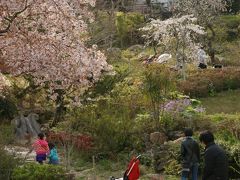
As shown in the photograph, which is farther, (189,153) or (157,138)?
(157,138)

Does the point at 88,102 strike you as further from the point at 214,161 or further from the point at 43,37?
the point at 214,161

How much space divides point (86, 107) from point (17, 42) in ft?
18.0

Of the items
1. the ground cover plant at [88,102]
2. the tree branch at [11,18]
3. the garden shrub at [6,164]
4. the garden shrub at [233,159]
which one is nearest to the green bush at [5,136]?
the ground cover plant at [88,102]

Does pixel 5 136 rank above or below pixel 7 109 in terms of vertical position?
above

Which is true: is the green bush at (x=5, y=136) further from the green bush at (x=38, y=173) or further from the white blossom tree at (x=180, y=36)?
the white blossom tree at (x=180, y=36)

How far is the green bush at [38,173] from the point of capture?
39.0 feet

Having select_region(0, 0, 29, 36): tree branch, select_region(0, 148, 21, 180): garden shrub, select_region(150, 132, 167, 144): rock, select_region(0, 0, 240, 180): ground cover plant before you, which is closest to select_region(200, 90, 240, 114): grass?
select_region(0, 0, 240, 180): ground cover plant

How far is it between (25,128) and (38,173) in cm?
870

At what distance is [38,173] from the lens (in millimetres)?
12070

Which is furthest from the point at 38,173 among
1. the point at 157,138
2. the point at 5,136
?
the point at 157,138

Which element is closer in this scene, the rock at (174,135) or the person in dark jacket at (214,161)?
the person in dark jacket at (214,161)

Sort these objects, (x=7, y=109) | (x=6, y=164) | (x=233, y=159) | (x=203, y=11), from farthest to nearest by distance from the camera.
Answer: (x=203, y=11), (x=7, y=109), (x=233, y=159), (x=6, y=164)

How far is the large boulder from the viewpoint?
20.1m

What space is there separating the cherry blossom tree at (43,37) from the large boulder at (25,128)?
666cm
